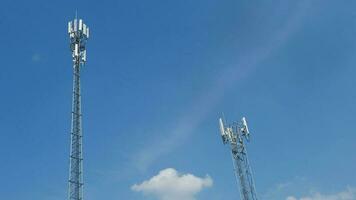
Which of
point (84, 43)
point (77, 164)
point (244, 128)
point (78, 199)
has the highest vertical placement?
point (84, 43)

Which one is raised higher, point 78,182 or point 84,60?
point 84,60

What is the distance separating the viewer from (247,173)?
73.1 m

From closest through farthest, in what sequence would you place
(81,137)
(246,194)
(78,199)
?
(78,199), (81,137), (246,194)

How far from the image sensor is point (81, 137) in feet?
194

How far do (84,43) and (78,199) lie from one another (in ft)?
65.3

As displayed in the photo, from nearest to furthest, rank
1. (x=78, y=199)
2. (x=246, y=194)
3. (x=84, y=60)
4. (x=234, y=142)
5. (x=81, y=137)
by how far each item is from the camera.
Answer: (x=78, y=199) < (x=81, y=137) < (x=84, y=60) < (x=246, y=194) < (x=234, y=142)

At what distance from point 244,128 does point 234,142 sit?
9.00 ft

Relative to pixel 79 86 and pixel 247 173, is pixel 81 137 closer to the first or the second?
pixel 79 86

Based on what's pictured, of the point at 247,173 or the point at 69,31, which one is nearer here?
the point at 69,31

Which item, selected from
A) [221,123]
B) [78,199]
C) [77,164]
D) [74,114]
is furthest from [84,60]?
[221,123]

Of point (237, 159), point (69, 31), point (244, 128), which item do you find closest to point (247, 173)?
point (237, 159)

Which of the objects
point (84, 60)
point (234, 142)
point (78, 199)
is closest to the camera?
point (78, 199)

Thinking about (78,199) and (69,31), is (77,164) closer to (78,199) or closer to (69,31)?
(78,199)

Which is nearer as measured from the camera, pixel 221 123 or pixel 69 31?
pixel 69 31
